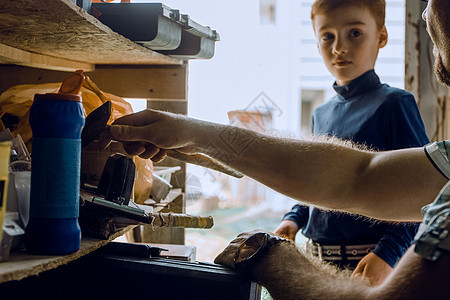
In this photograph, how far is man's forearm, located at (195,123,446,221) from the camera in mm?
1094

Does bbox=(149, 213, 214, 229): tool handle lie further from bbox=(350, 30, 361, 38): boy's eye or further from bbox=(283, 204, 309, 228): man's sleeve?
bbox=(350, 30, 361, 38): boy's eye

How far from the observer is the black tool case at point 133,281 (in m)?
0.79

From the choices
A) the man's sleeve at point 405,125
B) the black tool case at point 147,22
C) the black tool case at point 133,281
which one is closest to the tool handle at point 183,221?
the black tool case at point 133,281

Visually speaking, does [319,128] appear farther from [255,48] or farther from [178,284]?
[178,284]

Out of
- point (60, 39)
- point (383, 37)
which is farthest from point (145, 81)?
point (383, 37)

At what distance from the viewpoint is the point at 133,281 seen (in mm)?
834

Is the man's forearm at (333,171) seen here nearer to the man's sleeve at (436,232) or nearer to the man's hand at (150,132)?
the man's hand at (150,132)

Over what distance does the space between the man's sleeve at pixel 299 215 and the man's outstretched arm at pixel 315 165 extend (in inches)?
18.5

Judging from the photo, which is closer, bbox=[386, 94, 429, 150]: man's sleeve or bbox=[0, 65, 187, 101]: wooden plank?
bbox=[386, 94, 429, 150]: man's sleeve

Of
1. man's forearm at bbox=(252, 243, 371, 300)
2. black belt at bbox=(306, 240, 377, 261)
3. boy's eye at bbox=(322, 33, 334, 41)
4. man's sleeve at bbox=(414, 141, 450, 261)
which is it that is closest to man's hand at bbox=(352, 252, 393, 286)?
black belt at bbox=(306, 240, 377, 261)

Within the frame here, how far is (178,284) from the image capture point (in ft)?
2.63

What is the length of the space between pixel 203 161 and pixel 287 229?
2.01ft

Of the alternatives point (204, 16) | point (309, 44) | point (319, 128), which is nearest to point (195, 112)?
point (204, 16)

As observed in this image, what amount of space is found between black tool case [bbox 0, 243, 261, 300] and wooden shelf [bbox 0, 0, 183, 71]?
1.55ft
